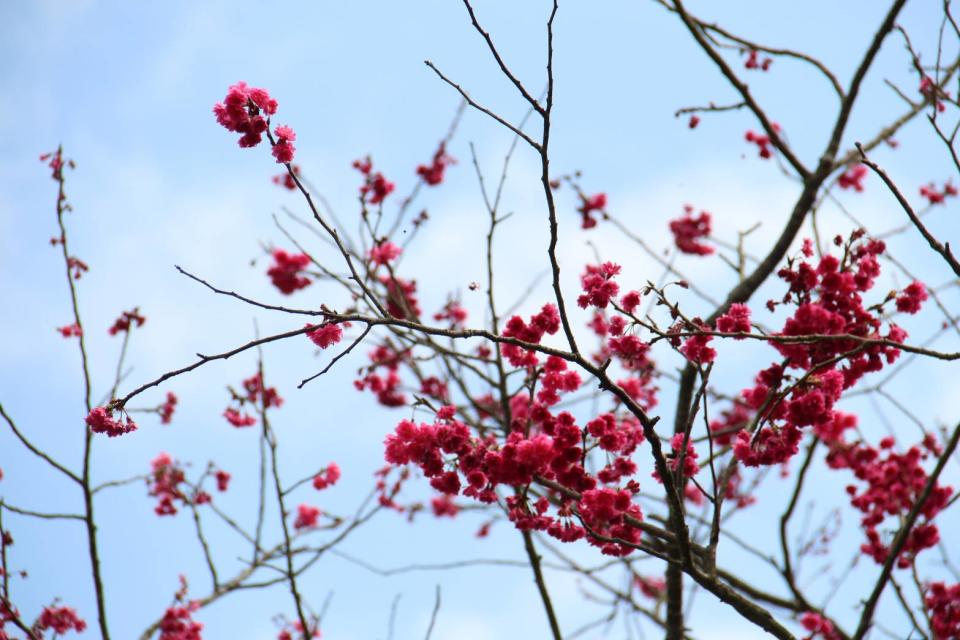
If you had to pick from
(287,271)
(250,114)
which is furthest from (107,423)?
(287,271)

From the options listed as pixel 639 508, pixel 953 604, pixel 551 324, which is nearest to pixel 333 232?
pixel 551 324

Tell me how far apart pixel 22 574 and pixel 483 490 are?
3.12m

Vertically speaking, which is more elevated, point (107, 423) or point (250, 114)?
point (250, 114)

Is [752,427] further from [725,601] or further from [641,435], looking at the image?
[725,601]

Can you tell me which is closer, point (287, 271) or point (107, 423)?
point (107, 423)

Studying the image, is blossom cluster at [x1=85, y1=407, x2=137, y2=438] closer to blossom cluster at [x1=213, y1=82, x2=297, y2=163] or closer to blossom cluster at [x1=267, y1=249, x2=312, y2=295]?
blossom cluster at [x1=213, y1=82, x2=297, y2=163]

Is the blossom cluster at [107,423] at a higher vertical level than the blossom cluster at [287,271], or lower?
lower

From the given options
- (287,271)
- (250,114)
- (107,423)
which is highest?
(287,271)

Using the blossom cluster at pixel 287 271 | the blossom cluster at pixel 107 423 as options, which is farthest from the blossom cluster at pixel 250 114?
the blossom cluster at pixel 287 271

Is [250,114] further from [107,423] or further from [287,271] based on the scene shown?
[287,271]

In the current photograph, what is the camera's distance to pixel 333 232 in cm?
254

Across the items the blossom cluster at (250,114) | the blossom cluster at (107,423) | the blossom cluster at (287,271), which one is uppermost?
the blossom cluster at (287,271)

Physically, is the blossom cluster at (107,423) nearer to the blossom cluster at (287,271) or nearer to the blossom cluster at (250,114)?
the blossom cluster at (250,114)

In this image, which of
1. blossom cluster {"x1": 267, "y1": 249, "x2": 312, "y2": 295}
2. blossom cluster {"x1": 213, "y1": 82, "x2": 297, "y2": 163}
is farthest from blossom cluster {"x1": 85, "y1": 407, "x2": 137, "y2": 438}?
blossom cluster {"x1": 267, "y1": 249, "x2": 312, "y2": 295}
